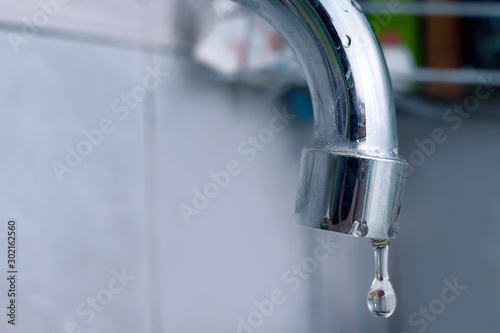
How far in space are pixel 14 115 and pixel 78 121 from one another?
2.5 inches

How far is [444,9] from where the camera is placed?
850 mm

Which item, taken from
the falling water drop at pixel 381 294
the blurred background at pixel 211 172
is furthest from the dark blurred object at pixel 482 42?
the falling water drop at pixel 381 294

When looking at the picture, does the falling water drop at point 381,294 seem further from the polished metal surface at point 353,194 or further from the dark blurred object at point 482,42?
the dark blurred object at point 482,42

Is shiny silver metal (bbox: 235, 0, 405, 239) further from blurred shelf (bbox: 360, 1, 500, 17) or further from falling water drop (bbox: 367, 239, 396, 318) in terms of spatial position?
blurred shelf (bbox: 360, 1, 500, 17)

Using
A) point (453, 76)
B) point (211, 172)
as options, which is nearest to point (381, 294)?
point (211, 172)

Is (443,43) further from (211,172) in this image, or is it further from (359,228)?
(359,228)

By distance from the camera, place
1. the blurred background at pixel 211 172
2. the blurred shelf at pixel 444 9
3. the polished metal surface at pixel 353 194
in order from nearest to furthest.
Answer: the polished metal surface at pixel 353 194 < the blurred background at pixel 211 172 < the blurred shelf at pixel 444 9

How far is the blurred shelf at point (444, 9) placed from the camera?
85 cm

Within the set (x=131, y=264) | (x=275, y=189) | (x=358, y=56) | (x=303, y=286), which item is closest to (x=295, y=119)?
(x=275, y=189)

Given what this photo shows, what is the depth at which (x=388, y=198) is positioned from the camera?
10.6 inches

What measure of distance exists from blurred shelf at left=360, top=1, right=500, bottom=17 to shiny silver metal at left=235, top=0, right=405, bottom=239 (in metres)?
0.60

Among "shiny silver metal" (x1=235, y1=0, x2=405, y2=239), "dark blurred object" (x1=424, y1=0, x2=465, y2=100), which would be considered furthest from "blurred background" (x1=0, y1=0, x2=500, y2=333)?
"shiny silver metal" (x1=235, y1=0, x2=405, y2=239)

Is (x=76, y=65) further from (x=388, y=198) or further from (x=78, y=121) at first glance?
(x=388, y=198)

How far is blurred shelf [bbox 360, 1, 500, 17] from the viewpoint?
85cm
